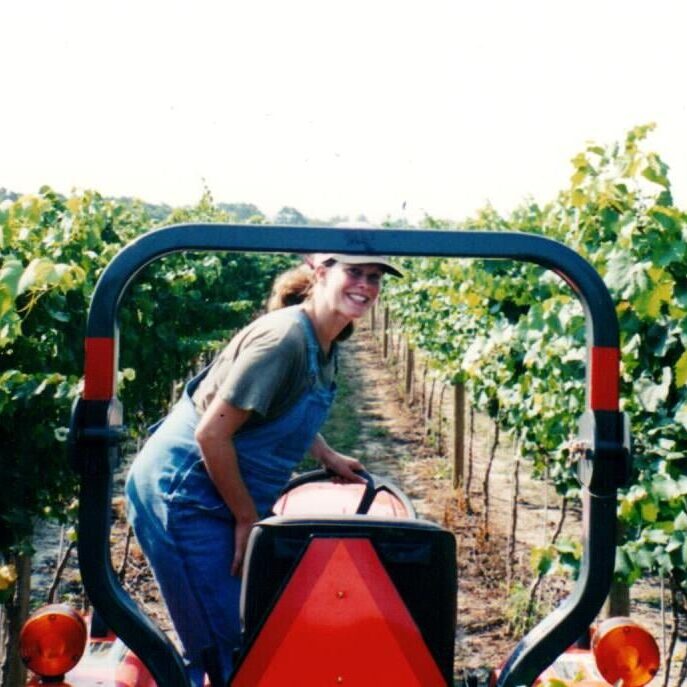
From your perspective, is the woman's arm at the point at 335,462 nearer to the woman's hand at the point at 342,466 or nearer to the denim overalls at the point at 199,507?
the woman's hand at the point at 342,466

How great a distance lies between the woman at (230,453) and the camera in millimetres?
2098

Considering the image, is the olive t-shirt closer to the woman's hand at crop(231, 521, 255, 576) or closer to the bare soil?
the woman's hand at crop(231, 521, 255, 576)

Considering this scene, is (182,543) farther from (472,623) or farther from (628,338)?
(472,623)

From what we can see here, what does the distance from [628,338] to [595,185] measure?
0.69 m

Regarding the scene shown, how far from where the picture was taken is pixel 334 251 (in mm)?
1672

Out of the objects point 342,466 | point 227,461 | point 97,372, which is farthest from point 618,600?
point 97,372

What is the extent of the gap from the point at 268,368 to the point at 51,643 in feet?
2.22

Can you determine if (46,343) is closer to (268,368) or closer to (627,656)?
(268,368)

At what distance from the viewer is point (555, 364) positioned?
178 inches

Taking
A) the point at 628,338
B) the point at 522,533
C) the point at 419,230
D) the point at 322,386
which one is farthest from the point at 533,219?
the point at 419,230

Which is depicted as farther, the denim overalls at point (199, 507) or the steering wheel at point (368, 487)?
the steering wheel at point (368, 487)

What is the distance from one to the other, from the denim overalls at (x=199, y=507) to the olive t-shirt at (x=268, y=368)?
25 mm

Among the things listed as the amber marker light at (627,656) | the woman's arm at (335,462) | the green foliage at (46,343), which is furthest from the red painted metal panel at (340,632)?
the green foliage at (46,343)

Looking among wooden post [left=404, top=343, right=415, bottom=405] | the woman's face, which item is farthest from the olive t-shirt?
wooden post [left=404, top=343, right=415, bottom=405]
